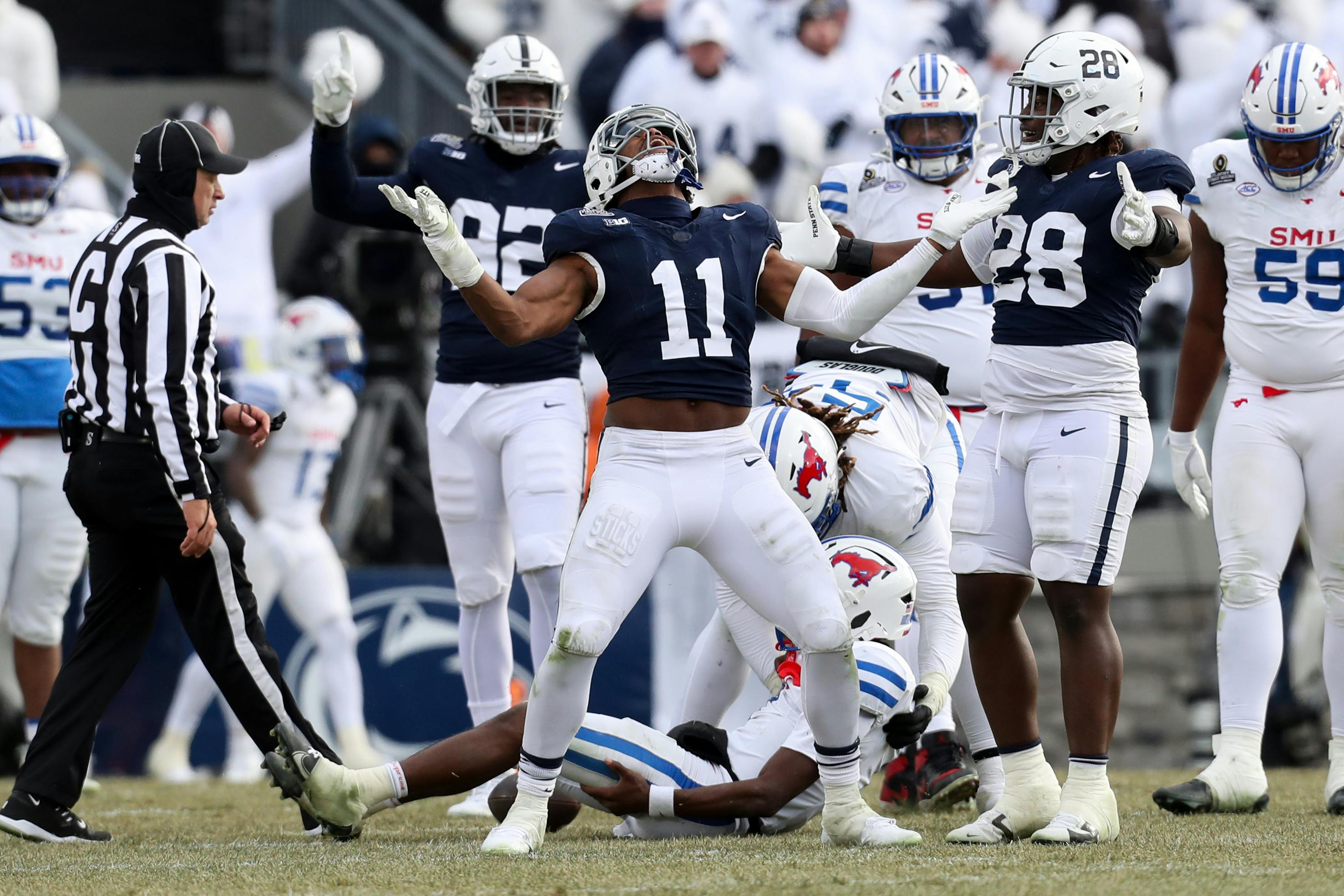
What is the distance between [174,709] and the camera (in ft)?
28.0

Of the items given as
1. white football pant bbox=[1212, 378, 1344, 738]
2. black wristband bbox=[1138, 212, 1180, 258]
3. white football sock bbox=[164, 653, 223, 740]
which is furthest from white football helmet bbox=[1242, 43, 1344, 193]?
white football sock bbox=[164, 653, 223, 740]

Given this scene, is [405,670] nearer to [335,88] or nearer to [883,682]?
[335,88]

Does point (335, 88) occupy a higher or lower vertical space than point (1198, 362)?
higher

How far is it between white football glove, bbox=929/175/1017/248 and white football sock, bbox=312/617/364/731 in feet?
14.8

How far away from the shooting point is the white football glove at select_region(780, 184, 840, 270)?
5.19 metres

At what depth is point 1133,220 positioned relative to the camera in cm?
471

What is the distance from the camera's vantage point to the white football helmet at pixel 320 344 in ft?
30.3

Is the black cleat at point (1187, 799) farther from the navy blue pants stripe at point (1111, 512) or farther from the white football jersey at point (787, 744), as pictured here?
the navy blue pants stripe at point (1111, 512)

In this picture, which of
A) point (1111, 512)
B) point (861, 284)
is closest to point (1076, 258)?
point (861, 284)

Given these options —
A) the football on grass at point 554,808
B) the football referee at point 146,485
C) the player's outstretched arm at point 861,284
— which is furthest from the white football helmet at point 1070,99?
the football referee at point 146,485

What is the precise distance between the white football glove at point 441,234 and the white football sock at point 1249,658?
2.73 metres

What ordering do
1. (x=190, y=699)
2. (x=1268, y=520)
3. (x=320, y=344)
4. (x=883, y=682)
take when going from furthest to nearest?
1. (x=320, y=344)
2. (x=190, y=699)
3. (x=1268, y=520)
4. (x=883, y=682)

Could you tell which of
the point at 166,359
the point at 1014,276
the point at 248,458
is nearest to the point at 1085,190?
the point at 1014,276

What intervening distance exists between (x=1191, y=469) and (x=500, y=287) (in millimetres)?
2781
